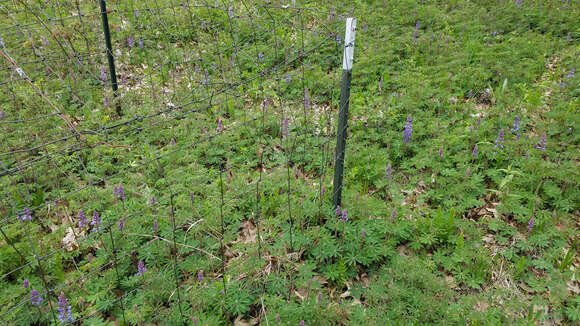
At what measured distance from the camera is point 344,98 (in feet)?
10.6

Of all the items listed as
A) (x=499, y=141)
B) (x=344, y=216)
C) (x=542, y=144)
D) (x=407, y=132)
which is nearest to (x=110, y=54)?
(x=344, y=216)

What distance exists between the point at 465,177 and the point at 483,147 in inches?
22.5

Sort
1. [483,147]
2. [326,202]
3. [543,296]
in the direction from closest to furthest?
1. [543,296]
2. [326,202]
3. [483,147]

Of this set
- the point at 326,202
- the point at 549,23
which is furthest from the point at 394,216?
the point at 549,23

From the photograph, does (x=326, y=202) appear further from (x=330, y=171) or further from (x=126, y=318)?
(x=126, y=318)

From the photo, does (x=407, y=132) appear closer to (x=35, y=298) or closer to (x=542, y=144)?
(x=542, y=144)

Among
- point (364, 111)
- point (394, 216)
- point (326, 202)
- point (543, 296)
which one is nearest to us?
point (543, 296)

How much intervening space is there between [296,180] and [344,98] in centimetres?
112

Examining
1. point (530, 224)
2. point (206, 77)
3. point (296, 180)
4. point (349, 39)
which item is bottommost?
point (530, 224)

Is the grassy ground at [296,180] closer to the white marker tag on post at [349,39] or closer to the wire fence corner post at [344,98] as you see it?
the wire fence corner post at [344,98]

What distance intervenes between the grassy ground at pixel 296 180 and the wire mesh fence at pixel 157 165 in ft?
0.08

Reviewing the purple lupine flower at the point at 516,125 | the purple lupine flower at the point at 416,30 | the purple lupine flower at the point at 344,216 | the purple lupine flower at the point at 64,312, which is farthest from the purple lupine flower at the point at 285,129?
the purple lupine flower at the point at 416,30

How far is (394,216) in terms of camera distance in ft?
11.2

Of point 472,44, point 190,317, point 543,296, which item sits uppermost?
point 472,44
